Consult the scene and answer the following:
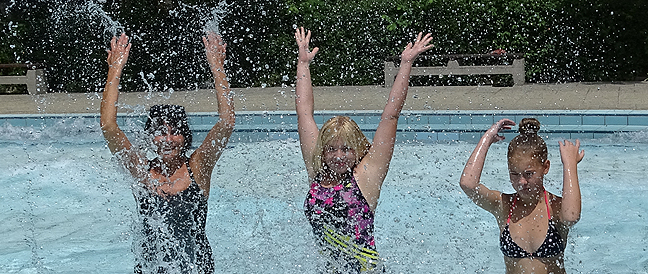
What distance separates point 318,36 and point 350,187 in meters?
9.97

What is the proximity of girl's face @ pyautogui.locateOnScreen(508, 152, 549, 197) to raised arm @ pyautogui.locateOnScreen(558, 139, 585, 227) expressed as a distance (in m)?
0.10

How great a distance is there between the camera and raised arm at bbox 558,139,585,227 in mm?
2756

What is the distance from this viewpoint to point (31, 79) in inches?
491

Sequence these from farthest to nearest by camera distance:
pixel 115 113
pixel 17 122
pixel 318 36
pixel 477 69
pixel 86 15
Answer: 1. pixel 86 15
2. pixel 318 36
3. pixel 477 69
4. pixel 17 122
5. pixel 115 113

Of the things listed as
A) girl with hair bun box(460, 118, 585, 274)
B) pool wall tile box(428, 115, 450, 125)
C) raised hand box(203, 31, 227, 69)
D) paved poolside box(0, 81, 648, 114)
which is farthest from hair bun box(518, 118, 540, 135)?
paved poolside box(0, 81, 648, 114)

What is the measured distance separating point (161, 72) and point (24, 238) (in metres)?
7.98

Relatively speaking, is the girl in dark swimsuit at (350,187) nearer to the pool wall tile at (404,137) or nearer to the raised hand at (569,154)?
the raised hand at (569,154)

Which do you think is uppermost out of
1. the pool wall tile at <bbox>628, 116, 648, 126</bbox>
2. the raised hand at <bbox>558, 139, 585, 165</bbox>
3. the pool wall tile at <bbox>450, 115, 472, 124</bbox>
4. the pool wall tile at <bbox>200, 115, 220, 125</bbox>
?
the raised hand at <bbox>558, 139, 585, 165</bbox>

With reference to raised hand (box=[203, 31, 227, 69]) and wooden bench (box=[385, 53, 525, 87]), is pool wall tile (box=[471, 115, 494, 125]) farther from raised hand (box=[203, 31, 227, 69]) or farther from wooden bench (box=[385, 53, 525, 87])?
raised hand (box=[203, 31, 227, 69])

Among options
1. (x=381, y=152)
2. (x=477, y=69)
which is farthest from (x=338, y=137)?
(x=477, y=69)

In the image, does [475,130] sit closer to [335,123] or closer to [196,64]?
[335,123]

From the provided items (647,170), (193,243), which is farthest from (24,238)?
(647,170)

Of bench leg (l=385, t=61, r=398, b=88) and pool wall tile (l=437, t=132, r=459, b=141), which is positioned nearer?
pool wall tile (l=437, t=132, r=459, b=141)

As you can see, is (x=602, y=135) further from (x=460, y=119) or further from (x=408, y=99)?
(x=408, y=99)
